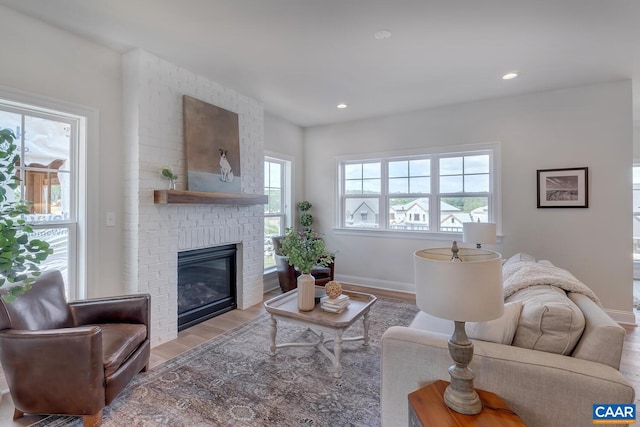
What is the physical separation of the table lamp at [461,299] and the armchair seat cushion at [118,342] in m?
1.89

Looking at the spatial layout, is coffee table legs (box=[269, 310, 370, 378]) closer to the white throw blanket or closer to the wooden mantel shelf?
the white throw blanket

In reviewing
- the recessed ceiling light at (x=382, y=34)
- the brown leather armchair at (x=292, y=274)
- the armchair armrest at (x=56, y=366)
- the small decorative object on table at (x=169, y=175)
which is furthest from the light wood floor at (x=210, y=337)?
the recessed ceiling light at (x=382, y=34)

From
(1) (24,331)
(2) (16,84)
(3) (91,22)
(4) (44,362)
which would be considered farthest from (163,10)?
(4) (44,362)

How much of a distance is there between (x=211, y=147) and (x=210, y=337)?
2.01 m

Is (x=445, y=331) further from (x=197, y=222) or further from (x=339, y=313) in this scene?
(x=197, y=222)

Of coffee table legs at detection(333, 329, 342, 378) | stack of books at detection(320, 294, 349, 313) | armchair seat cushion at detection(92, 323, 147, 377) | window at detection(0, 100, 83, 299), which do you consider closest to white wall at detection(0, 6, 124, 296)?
window at detection(0, 100, 83, 299)

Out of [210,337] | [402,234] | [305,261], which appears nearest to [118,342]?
[210,337]

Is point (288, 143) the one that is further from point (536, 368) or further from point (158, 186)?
point (536, 368)

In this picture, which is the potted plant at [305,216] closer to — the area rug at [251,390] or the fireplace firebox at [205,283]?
the fireplace firebox at [205,283]

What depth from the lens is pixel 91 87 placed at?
8.65 feet

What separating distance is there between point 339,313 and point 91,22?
9.91 feet

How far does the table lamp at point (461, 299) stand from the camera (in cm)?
113

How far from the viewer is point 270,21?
232 centimetres
